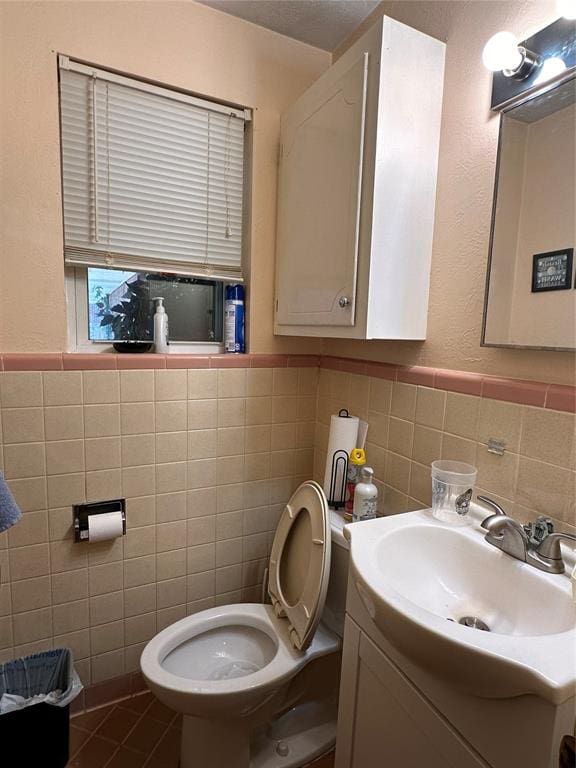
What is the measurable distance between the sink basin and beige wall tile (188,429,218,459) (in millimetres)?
746

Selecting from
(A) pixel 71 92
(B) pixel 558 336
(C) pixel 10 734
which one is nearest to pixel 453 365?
(B) pixel 558 336

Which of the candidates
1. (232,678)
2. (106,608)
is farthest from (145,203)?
(232,678)

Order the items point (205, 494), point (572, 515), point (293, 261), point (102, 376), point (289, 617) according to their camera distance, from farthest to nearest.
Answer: point (205, 494), point (293, 261), point (102, 376), point (289, 617), point (572, 515)

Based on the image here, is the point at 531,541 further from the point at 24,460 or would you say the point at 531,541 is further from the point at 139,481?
the point at 24,460

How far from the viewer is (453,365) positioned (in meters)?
1.19

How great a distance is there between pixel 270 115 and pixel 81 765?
2.30 meters

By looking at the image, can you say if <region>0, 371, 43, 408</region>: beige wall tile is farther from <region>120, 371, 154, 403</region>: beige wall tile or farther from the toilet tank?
the toilet tank

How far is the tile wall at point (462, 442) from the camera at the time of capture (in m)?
0.92

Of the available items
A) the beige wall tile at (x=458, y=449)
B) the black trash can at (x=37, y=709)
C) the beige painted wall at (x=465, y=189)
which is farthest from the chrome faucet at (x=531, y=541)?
the black trash can at (x=37, y=709)

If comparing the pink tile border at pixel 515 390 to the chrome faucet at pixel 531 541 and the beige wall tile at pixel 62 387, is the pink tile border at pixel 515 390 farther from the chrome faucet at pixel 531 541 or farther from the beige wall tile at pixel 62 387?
the beige wall tile at pixel 62 387

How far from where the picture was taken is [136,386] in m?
1.45

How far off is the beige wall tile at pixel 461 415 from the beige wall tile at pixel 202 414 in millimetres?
831

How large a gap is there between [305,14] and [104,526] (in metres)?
1.88

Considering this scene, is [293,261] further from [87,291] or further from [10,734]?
[10,734]
